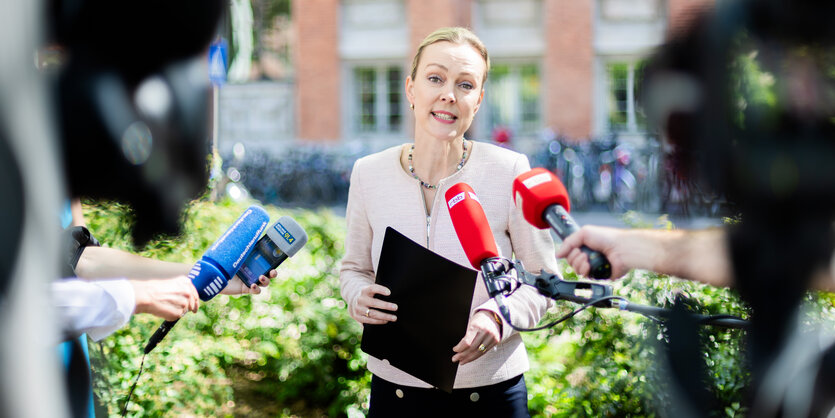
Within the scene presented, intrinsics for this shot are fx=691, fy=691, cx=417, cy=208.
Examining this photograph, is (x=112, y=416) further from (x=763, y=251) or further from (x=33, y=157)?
(x=763, y=251)

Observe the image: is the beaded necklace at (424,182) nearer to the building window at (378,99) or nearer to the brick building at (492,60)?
the brick building at (492,60)

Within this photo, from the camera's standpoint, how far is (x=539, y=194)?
1.25m

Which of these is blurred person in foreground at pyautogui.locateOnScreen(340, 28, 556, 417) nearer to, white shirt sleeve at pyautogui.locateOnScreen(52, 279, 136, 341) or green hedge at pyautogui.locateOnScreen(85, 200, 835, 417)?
green hedge at pyautogui.locateOnScreen(85, 200, 835, 417)

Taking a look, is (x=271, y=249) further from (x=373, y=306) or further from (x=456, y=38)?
(x=456, y=38)

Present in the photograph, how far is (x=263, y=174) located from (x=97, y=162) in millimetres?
14240

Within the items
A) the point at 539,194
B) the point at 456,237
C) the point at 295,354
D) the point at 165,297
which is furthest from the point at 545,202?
the point at 295,354

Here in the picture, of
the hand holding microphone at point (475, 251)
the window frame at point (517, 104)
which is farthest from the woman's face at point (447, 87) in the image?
the window frame at point (517, 104)

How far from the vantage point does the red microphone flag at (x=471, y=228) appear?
139 centimetres

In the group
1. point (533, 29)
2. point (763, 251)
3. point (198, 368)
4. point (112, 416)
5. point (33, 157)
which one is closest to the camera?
point (33, 157)

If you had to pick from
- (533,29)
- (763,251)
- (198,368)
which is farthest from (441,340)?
(533,29)

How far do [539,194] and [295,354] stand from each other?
237cm

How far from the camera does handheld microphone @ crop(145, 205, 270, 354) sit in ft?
4.78

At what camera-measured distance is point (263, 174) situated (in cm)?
1491

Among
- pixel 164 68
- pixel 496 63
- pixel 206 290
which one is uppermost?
pixel 496 63
